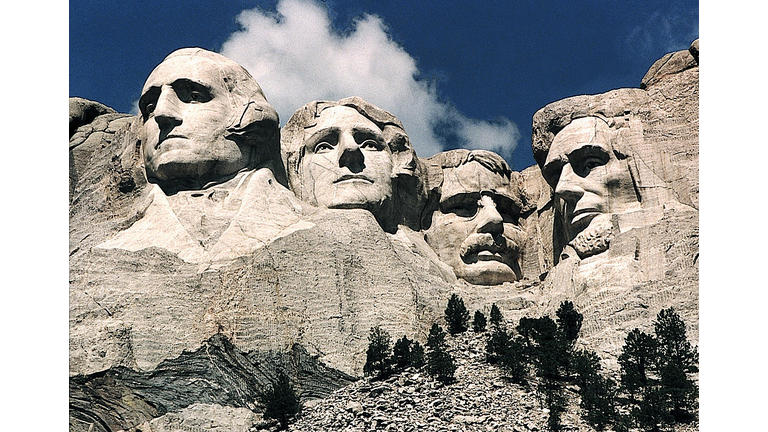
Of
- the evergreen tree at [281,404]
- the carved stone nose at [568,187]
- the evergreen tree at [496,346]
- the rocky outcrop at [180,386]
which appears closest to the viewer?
the evergreen tree at [281,404]

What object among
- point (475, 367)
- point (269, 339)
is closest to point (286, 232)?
point (269, 339)

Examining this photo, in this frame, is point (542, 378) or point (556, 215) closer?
point (542, 378)

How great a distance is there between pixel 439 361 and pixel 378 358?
0.80m

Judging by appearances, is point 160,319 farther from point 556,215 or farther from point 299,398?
point 556,215

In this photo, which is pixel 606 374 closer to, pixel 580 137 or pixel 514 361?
pixel 514 361

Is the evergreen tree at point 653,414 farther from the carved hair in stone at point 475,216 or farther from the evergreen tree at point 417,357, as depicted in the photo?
the carved hair in stone at point 475,216

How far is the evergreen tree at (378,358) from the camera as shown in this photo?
65.5ft

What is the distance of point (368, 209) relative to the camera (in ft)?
74.7

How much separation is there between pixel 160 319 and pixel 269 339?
1.40 m

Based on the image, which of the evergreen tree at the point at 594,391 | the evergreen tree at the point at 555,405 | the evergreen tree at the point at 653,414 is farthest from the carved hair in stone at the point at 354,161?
the evergreen tree at the point at 653,414

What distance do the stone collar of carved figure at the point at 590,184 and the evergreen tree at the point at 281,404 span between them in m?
5.09

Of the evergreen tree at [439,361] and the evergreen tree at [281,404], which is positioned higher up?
the evergreen tree at [439,361]

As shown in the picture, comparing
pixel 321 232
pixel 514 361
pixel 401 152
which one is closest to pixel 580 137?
pixel 401 152

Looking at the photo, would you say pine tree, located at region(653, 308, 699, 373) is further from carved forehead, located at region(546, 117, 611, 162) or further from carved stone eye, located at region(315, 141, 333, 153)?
carved stone eye, located at region(315, 141, 333, 153)
